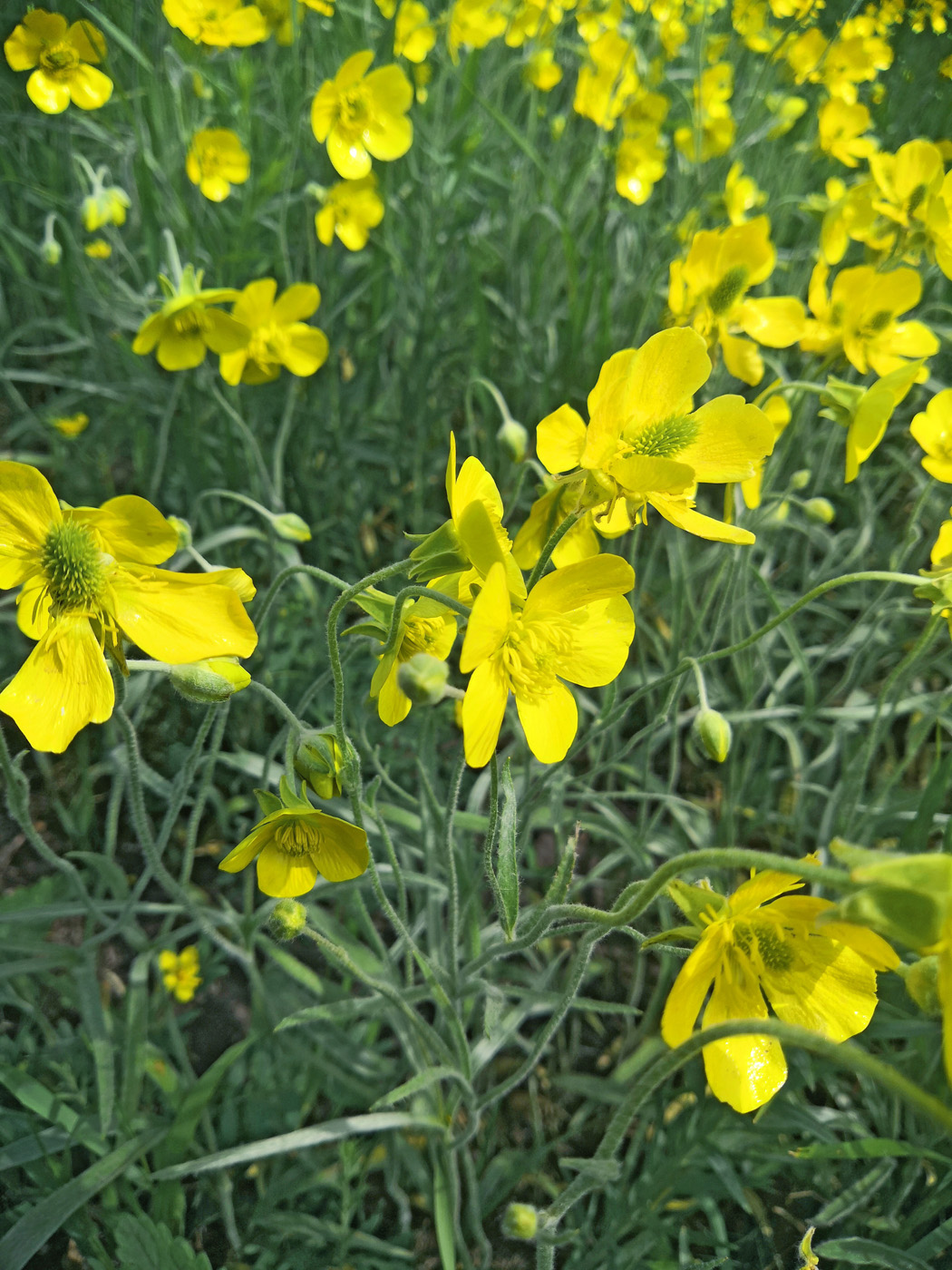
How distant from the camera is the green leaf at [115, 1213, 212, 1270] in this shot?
3.59ft

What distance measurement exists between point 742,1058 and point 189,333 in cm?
166

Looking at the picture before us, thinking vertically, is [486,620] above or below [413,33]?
below

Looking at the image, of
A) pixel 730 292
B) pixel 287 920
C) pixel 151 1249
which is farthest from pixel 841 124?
pixel 151 1249

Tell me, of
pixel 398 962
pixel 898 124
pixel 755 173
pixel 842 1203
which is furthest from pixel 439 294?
pixel 842 1203

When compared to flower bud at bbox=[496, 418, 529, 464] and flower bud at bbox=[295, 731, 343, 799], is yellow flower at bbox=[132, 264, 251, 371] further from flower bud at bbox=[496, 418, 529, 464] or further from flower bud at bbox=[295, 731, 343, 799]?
flower bud at bbox=[295, 731, 343, 799]

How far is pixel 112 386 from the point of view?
91.2 inches

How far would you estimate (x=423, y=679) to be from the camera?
847 millimetres

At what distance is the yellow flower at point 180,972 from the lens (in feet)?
5.11

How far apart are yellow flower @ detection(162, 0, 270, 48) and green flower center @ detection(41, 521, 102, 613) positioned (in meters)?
1.48

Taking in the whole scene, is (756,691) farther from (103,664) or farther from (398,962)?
(103,664)

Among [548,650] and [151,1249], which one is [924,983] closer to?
[548,650]

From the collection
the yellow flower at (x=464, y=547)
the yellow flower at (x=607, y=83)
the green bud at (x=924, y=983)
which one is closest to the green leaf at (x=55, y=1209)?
the yellow flower at (x=464, y=547)

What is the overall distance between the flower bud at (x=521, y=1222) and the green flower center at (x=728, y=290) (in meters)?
1.55

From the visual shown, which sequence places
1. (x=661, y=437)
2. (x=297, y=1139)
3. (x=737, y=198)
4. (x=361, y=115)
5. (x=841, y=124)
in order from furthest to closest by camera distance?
1. (x=841, y=124)
2. (x=737, y=198)
3. (x=361, y=115)
4. (x=297, y=1139)
5. (x=661, y=437)
